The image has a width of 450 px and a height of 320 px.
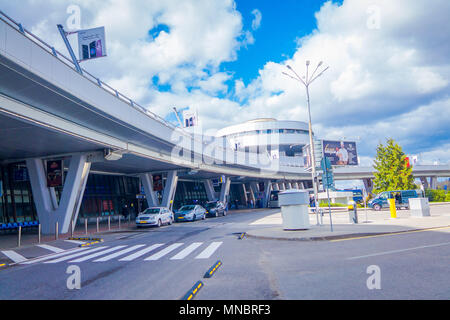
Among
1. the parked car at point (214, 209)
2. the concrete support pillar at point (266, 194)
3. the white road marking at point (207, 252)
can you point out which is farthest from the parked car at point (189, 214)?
the concrete support pillar at point (266, 194)

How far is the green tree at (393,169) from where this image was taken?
36469mm

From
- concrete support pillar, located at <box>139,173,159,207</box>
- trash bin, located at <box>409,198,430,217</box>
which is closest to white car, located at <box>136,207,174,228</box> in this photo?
concrete support pillar, located at <box>139,173,159,207</box>

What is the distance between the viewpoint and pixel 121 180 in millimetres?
39125

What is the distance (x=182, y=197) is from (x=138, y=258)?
4166 centimetres

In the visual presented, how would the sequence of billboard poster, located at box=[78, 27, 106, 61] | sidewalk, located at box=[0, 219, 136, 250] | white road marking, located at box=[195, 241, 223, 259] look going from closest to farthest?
1. white road marking, located at box=[195, 241, 223, 259]
2. sidewalk, located at box=[0, 219, 136, 250]
3. billboard poster, located at box=[78, 27, 106, 61]

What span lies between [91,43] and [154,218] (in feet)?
43.7

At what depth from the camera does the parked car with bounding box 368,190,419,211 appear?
31359 millimetres

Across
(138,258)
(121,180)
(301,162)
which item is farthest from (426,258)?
(301,162)

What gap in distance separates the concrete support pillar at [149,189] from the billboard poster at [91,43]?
19641 mm

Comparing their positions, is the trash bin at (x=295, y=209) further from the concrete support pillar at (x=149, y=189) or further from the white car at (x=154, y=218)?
the concrete support pillar at (x=149, y=189)

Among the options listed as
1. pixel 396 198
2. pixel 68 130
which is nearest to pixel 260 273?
pixel 68 130

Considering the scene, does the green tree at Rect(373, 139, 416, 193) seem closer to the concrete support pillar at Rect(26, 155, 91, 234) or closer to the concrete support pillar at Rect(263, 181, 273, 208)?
the concrete support pillar at Rect(263, 181, 273, 208)

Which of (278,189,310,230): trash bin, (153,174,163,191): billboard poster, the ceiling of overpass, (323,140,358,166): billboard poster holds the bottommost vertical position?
(278,189,310,230): trash bin

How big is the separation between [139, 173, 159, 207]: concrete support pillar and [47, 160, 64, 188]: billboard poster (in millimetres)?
13793
